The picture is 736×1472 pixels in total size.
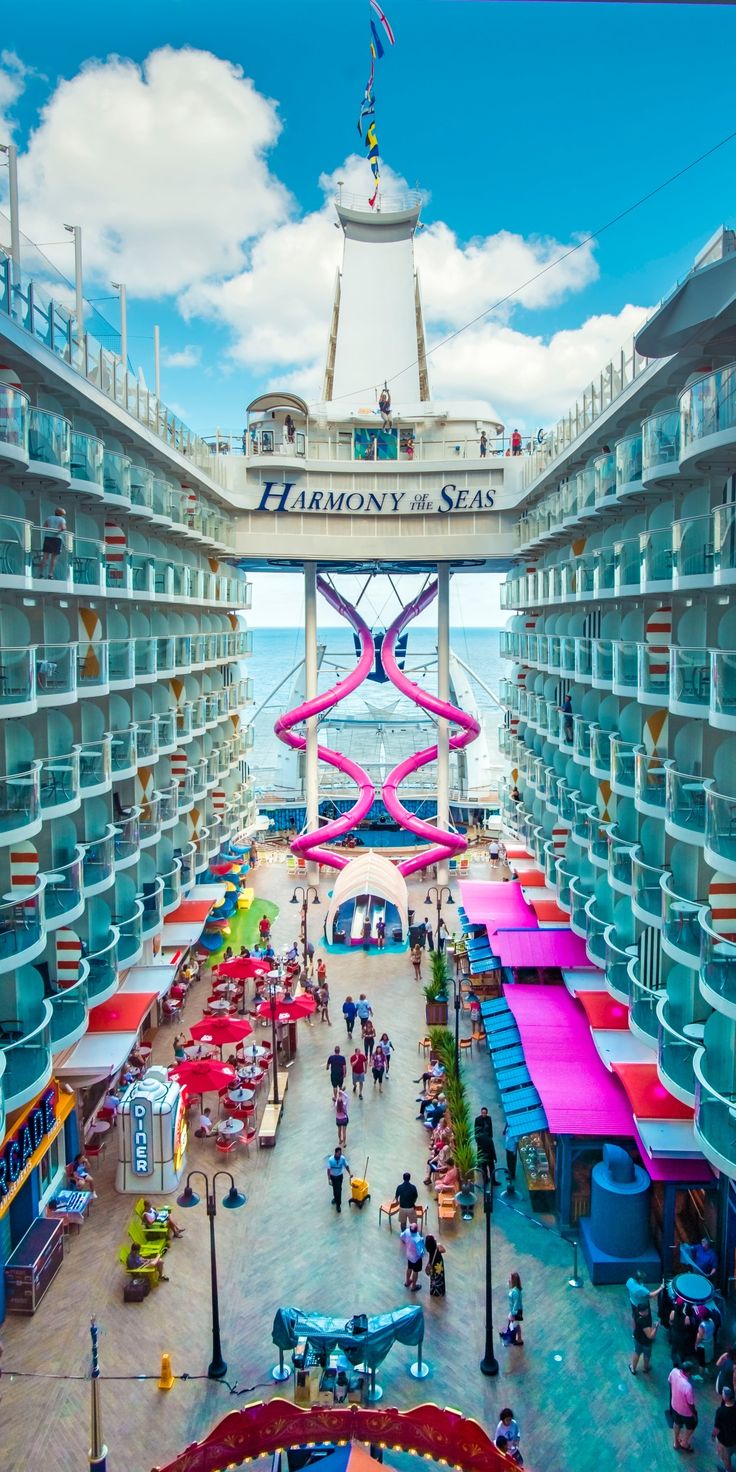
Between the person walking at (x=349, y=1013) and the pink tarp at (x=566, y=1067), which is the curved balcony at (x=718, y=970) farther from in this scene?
the person walking at (x=349, y=1013)

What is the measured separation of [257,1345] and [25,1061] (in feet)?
15.7

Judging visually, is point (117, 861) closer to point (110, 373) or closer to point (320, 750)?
point (110, 373)

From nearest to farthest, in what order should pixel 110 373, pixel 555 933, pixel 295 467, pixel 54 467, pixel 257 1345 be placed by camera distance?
pixel 257 1345
pixel 54 467
pixel 110 373
pixel 555 933
pixel 295 467

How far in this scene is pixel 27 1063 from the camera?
13016 millimetres

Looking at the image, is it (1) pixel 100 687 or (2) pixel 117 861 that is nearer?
(1) pixel 100 687

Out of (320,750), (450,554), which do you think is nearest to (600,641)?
(450,554)

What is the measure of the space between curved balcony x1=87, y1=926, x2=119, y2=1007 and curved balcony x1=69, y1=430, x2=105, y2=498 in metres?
7.76

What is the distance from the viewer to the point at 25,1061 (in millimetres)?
13047

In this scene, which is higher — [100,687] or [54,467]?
[54,467]

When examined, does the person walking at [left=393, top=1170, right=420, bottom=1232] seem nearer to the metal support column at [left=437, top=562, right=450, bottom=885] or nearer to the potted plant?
the potted plant

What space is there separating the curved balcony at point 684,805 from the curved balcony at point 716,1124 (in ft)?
10.4

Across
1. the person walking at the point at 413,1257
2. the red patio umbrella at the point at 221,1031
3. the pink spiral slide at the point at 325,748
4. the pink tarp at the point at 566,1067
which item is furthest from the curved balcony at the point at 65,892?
the pink spiral slide at the point at 325,748

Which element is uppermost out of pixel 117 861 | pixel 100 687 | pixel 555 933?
pixel 100 687

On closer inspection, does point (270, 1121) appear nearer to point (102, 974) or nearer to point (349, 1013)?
point (102, 974)
